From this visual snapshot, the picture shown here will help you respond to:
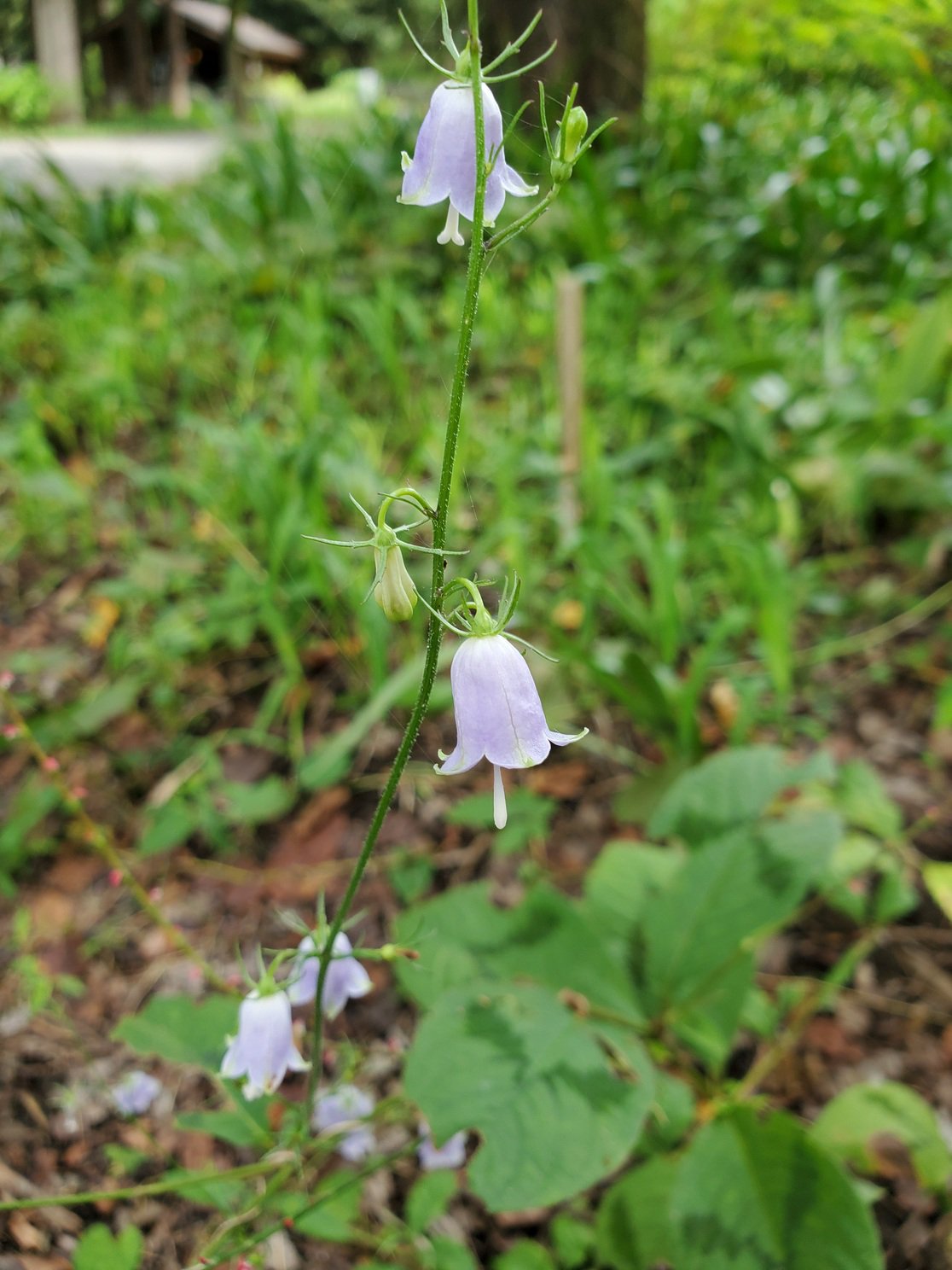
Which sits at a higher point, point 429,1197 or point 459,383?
point 459,383

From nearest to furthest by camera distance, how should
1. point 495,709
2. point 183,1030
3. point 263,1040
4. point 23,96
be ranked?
point 495,709
point 263,1040
point 183,1030
point 23,96

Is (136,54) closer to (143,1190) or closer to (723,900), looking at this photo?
(723,900)

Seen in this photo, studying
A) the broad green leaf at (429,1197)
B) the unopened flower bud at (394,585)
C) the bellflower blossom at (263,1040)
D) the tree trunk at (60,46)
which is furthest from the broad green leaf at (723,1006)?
the tree trunk at (60,46)

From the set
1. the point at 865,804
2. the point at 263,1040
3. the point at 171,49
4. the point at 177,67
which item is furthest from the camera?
the point at 177,67

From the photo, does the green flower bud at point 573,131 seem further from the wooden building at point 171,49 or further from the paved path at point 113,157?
the paved path at point 113,157

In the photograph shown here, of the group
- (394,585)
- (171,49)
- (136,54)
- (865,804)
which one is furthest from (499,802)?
(171,49)

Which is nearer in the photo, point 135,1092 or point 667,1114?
point 667,1114

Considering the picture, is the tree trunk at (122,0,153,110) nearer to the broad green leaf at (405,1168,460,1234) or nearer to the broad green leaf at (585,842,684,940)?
the broad green leaf at (585,842,684,940)

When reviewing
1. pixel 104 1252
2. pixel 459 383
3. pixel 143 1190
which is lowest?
pixel 104 1252
